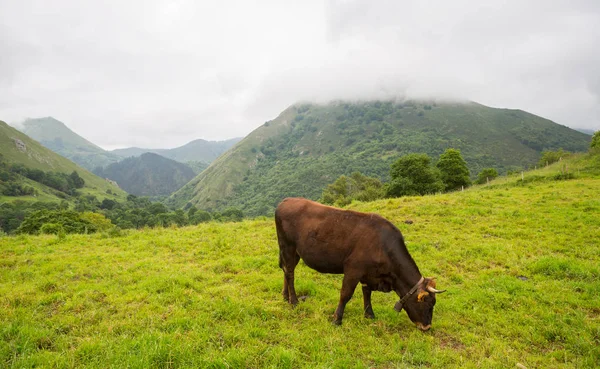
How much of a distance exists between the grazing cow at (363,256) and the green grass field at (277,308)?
666 millimetres

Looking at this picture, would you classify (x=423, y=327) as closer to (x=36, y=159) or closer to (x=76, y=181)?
(x=76, y=181)

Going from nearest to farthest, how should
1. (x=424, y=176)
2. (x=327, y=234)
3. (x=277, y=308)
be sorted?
(x=327, y=234)
(x=277, y=308)
(x=424, y=176)

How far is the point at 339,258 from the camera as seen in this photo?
685 centimetres

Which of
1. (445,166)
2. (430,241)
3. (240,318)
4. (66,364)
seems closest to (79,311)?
(66,364)

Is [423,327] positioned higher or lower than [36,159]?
lower

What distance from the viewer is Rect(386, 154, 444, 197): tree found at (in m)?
47.2

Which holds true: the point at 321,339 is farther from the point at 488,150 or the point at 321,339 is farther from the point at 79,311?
the point at 488,150

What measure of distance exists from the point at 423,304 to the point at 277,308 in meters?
3.49

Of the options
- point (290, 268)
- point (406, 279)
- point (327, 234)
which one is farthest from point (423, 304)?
point (290, 268)

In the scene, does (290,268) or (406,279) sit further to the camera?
(290,268)

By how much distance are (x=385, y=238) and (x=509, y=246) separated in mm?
7494

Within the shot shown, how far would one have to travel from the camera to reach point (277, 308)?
719cm

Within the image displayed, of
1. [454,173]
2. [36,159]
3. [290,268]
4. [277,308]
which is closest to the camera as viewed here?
[277,308]

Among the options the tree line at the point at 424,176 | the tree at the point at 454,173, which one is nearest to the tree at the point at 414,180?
the tree line at the point at 424,176
